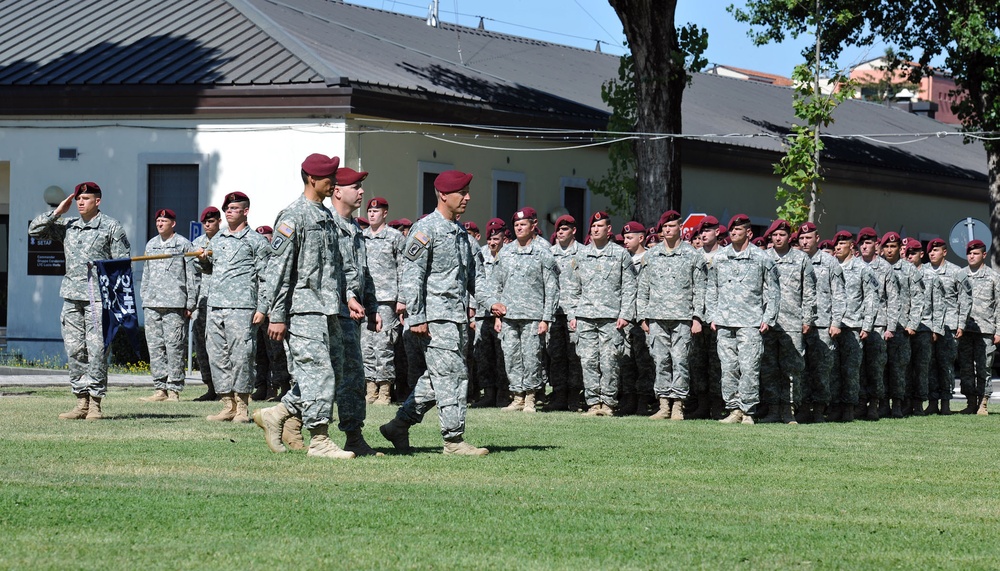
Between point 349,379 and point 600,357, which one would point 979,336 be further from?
point 349,379

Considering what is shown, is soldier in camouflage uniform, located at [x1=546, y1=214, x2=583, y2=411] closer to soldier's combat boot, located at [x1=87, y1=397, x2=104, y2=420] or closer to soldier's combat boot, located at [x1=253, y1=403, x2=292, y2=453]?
soldier's combat boot, located at [x1=87, y1=397, x2=104, y2=420]

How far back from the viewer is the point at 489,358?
63.5 feet

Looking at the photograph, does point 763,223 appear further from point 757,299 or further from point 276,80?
point 757,299

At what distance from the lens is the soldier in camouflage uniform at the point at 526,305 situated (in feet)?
59.3

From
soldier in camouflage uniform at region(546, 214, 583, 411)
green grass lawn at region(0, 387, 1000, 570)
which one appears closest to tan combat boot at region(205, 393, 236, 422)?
green grass lawn at region(0, 387, 1000, 570)

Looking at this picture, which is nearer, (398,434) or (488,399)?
(398,434)

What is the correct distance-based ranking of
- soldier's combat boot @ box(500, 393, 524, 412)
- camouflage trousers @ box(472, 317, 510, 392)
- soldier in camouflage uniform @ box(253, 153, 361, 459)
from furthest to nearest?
camouflage trousers @ box(472, 317, 510, 392)
soldier's combat boot @ box(500, 393, 524, 412)
soldier in camouflage uniform @ box(253, 153, 361, 459)

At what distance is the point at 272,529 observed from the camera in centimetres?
793

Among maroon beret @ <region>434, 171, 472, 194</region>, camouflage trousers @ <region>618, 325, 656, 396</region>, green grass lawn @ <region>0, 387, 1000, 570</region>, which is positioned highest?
maroon beret @ <region>434, 171, 472, 194</region>

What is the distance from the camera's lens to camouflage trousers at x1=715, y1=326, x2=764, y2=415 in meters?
16.6

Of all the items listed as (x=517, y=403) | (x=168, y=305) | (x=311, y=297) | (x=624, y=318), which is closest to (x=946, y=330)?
(x=624, y=318)

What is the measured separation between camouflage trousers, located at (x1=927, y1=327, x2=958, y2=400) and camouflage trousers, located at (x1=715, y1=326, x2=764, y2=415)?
14.6 feet

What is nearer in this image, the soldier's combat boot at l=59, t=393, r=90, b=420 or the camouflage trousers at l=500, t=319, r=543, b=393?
the soldier's combat boot at l=59, t=393, r=90, b=420

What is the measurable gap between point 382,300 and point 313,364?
7.39 metres
